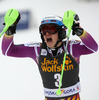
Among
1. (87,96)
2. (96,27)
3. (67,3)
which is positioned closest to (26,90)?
(87,96)

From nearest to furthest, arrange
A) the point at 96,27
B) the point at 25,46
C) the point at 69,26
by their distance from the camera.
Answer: the point at 69,26 < the point at 25,46 < the point at 96,27

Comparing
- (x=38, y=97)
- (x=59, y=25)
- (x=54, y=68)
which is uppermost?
(x=59, y=25)

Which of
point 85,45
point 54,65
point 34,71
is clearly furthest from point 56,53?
point 34,71

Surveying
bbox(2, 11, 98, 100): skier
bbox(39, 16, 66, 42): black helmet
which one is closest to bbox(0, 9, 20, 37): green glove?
bbox(2, 11, 98, 100): skier

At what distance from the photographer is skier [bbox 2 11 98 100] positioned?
97.0 inches

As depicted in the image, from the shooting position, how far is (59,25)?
97.2 inches

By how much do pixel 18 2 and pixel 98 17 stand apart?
1.44 m

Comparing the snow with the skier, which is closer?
the skier

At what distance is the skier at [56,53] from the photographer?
2.46 metres

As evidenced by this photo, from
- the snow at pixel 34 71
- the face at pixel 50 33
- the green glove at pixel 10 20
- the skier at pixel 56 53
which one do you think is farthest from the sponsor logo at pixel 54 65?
the snow at pixel 34 71

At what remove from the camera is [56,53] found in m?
2.53

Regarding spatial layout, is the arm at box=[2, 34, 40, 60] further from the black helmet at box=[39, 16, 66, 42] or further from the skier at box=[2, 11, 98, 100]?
the black helmet at box=[39, 16, 66, 42]

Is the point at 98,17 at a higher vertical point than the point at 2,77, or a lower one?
higher

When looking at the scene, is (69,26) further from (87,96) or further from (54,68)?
(87,96)
